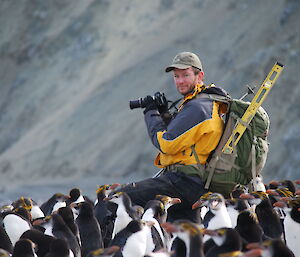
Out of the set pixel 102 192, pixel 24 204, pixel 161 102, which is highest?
pixel 161 102

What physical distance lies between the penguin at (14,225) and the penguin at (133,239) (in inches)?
56.9

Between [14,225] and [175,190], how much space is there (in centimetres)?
177

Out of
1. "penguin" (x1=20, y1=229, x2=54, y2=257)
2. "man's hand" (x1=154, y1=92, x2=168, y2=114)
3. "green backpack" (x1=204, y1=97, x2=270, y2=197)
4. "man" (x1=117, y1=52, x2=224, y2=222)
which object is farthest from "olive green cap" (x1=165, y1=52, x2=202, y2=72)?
"penguin" (x1=20, y1=229, x2=54, y2=257)

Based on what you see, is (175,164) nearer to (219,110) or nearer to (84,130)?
(219,110)

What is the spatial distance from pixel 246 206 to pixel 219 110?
3.19ft

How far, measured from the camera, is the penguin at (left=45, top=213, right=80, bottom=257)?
806 cm

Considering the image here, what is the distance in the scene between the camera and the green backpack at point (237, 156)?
849 cm

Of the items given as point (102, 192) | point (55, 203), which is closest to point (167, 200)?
point (102, 192)

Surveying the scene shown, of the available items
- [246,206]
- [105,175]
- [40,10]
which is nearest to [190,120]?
[246,206]

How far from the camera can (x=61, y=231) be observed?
8.31 meters

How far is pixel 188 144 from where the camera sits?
8.34 meters

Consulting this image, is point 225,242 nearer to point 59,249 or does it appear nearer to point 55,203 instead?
point 59,249

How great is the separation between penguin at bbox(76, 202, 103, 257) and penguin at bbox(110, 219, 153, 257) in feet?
1.87

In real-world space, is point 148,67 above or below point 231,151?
above
